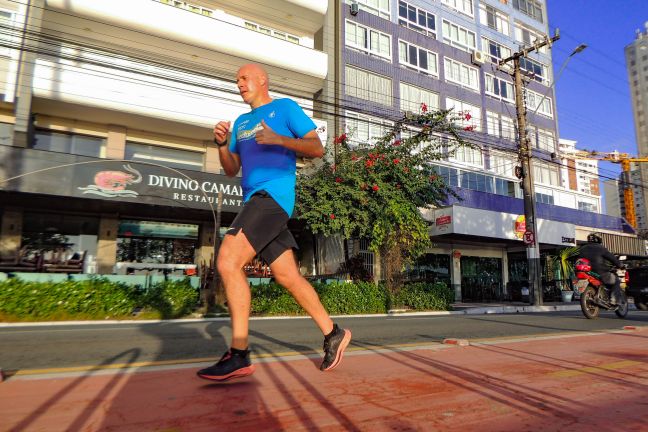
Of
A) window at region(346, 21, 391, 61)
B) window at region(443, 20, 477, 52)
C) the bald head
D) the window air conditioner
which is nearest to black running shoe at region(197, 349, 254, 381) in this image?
the bald head

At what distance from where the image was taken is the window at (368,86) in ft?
65.4

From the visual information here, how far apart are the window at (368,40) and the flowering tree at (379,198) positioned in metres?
7.96

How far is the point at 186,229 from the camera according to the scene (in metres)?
16.5

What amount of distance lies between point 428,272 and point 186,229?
12.6 m

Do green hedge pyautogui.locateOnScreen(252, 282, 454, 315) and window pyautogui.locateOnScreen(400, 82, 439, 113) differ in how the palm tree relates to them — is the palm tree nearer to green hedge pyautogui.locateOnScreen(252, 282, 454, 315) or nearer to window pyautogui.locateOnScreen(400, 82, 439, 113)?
window pyautogui.locateOnScreen(400, 82, 439, 113)

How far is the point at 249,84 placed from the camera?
2.93 metres

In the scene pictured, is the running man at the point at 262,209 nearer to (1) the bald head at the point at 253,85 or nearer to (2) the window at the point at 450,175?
(1) the bald head at the point at 253,85

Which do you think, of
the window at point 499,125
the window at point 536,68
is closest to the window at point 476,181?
the window at point 499,125

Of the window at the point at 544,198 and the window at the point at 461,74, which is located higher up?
the window at the point at 461,74

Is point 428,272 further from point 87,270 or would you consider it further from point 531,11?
point 531,11

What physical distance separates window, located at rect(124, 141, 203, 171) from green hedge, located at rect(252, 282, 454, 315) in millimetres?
7523

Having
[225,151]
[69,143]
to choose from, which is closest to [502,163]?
[69,143]

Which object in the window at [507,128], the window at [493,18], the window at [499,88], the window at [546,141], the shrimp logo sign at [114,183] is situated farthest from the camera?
the window at [546,141]

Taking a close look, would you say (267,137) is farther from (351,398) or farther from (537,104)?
(537,104)
